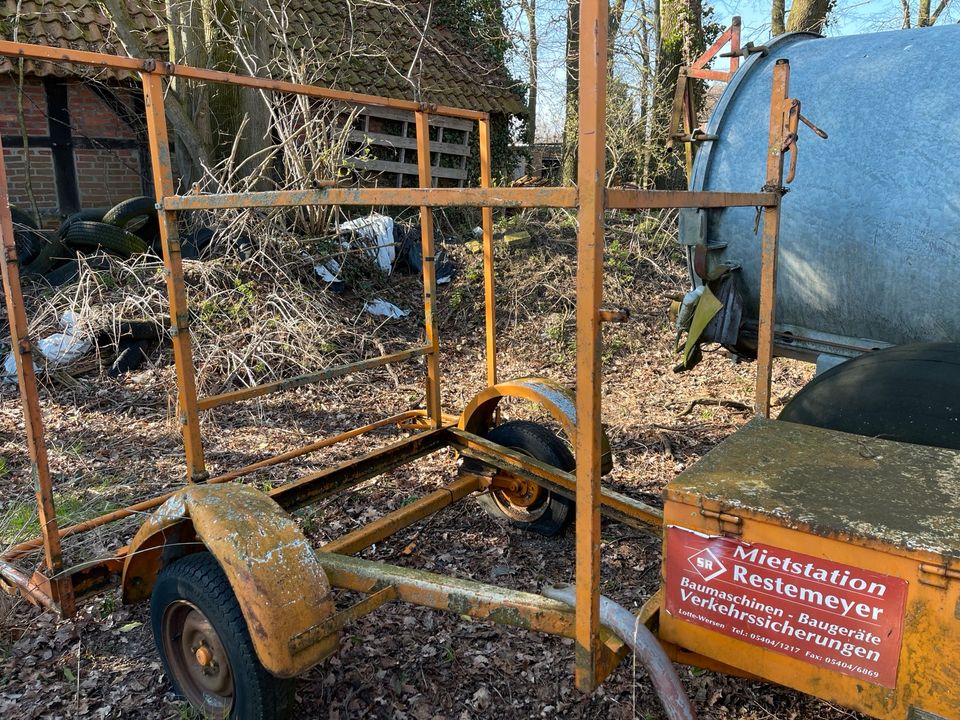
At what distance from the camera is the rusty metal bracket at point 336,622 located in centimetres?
213

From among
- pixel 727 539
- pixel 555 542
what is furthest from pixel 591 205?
pixel 555 542

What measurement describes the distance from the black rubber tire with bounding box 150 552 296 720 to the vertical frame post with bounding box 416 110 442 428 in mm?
1721

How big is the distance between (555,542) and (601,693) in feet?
3.68

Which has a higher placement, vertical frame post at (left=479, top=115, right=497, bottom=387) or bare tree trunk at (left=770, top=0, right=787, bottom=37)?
bare tree trunk at (left=770, top=0, right=787, bottom=37)

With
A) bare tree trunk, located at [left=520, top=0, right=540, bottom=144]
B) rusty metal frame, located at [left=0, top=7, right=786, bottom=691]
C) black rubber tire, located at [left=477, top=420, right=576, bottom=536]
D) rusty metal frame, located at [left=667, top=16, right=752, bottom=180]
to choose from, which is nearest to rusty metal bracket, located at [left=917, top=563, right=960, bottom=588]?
rusty metal frame, located at [left=0, top=7, right=786, bottom=691]

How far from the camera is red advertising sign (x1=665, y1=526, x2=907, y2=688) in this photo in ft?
5.28

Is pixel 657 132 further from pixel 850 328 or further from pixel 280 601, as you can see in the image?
pixel 280 601

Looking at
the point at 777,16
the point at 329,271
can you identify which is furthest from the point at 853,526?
the point at 777,16

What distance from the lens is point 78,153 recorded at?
31.5 ft

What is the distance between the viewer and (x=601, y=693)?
2650 millimetres

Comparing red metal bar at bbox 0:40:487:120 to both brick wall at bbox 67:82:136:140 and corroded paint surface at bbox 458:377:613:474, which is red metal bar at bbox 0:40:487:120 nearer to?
corroded paint surface at bbox 458:377:613:474

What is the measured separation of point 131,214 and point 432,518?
5.61 metres

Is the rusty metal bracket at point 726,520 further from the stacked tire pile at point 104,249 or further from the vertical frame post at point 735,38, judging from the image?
the stacked tire pile at point 104,249

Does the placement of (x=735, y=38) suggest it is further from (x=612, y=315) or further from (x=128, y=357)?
(x=128, y=357)
